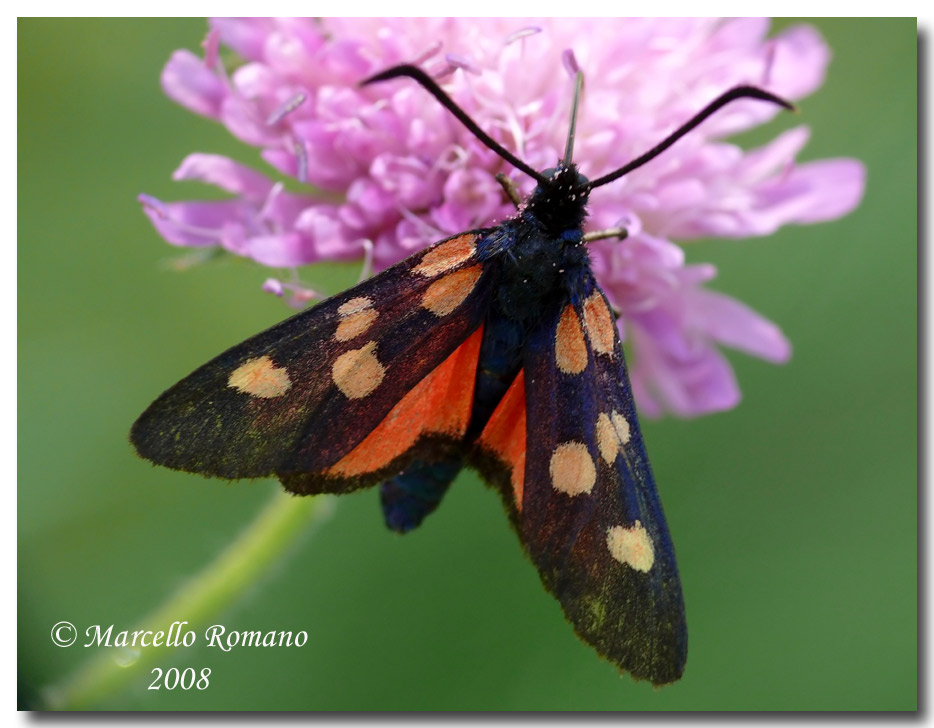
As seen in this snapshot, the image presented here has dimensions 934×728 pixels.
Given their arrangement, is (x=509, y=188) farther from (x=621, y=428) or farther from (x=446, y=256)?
(x=621, y=428)

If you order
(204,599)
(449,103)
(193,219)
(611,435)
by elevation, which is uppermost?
(449,103)

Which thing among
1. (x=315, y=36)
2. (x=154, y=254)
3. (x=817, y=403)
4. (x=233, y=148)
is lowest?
(x=817, y=403)

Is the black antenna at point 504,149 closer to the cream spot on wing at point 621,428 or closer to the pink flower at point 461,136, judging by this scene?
the pink flower at point 461,136

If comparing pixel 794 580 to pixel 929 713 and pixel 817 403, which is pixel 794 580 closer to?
pixel 817 403

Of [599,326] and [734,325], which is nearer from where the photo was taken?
[599,326]

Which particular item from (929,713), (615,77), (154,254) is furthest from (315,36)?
(929,713)

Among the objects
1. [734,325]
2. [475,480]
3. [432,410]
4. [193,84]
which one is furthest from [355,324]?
[475,480]
